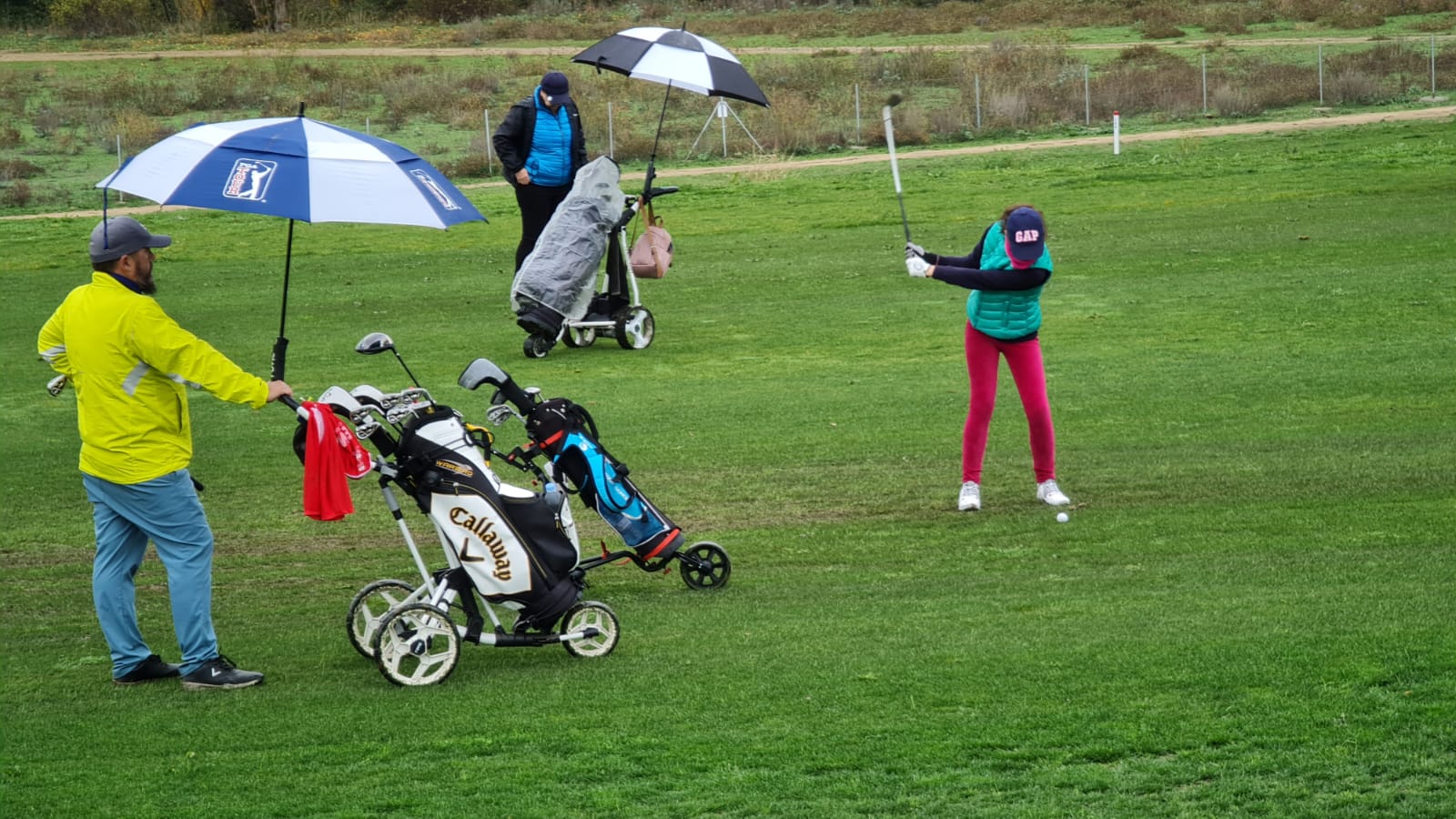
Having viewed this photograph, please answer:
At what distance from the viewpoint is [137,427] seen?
268 inches

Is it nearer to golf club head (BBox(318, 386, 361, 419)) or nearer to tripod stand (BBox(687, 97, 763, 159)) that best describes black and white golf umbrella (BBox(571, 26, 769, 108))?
golf club head (BBox(318, 386, 361, 419))

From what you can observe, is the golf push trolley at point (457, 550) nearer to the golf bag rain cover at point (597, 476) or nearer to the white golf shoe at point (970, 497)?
the golf bag rain cover at point (597, 476)

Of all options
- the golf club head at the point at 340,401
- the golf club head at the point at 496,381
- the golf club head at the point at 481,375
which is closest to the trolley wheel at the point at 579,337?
the golf club head at the point at 496,381

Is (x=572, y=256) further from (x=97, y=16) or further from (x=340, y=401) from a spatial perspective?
(x=97, y=16)

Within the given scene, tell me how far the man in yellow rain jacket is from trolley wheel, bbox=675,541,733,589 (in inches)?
92.6

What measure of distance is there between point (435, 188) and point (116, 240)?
1.43 metres

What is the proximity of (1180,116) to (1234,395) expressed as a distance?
96.9 feet

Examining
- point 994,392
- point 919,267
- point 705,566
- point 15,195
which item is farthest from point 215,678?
point 15,195

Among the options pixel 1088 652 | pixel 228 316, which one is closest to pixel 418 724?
pixel 1088 652

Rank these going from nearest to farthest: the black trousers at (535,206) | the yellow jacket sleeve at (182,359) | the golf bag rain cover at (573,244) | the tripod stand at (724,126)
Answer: the yellow jacket sleeve at (182,359)
the golf bag rain cover at (573,244)
the black trousers at (535,206)
the tripod stand at (724,126)

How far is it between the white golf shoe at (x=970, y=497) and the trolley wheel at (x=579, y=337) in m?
7.49

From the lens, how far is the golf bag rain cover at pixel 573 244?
1530cm

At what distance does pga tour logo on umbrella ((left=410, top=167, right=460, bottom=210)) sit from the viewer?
7.39 meters

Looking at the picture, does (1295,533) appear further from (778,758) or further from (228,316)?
(228,316)
